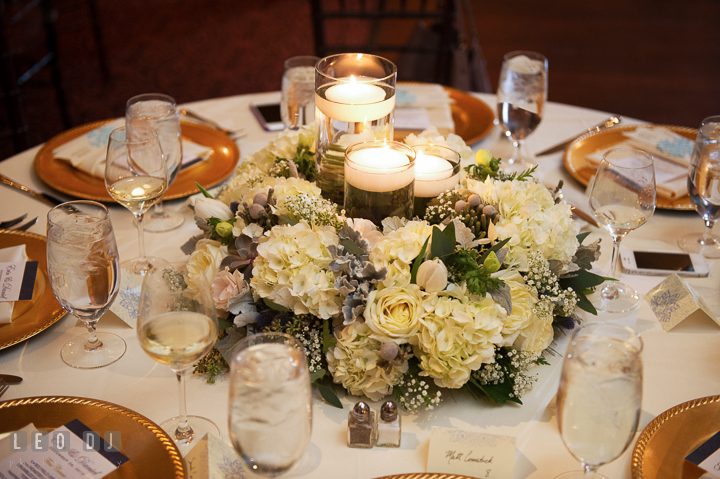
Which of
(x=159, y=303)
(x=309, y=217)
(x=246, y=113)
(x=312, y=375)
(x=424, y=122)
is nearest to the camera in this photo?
(x=159, y=303)

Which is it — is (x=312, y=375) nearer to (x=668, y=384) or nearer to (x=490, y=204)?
(x=490, y=204)

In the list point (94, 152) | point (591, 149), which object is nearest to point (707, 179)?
point (591, 149)

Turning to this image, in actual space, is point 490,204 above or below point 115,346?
above

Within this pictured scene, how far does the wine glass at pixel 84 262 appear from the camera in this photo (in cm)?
98

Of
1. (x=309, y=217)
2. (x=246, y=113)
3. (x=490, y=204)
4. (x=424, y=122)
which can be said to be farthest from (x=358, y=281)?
(x=246, y=113)

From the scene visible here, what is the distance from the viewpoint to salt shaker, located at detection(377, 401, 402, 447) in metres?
0.92

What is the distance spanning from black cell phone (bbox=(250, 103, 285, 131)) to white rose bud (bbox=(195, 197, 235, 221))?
0.79 m

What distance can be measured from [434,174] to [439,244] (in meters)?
0.22

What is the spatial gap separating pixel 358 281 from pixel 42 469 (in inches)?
19.7

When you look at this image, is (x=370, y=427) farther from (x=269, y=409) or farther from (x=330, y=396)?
→ (x=269, y=409)

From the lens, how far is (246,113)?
2076 millimetres

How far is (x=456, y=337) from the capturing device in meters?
0.98

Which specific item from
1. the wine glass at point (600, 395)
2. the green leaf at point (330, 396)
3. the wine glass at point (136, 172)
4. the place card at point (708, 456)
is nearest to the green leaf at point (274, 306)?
the green leaf at point (330, 396)

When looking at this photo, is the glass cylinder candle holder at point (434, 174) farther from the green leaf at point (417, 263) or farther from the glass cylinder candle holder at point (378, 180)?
the green leaf at point (417, 263)
